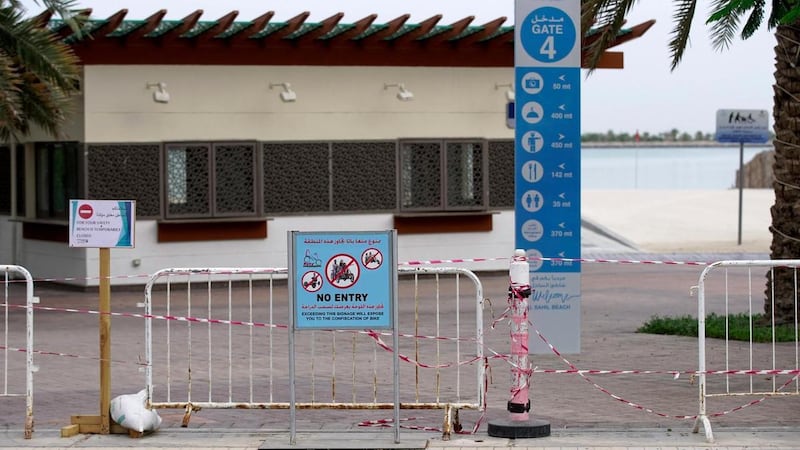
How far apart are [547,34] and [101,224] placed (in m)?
4.86

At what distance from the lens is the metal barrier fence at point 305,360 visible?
34.4 ft

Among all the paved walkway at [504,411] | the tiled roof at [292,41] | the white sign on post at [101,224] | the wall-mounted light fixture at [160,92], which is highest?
the tiled roof at [292,41]

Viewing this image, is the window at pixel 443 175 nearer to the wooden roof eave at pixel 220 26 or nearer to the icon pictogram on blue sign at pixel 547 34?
the wooden roof eave at pixel 220 26

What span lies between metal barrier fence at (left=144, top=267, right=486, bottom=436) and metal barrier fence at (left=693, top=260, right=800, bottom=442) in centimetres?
155

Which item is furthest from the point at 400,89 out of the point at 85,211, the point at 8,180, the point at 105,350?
the point at 105,350

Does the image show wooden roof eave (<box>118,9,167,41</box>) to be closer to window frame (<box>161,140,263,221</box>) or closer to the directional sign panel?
window frame (<box>161,140,263,221</box>)

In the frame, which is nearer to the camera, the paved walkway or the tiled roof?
the paved walkway

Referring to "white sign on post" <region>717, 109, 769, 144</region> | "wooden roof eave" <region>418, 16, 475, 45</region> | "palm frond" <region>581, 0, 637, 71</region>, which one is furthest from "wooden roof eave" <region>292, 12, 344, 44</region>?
"white sign on post" <region>717, 109, 769, 144</region>

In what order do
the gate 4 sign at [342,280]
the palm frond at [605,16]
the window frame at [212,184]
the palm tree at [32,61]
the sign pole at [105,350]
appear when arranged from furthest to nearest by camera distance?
1. the window frame at [212,184]
2. the palm tree at [32,61]
3. the palm frond at [605,16]
4. the sign pole at [105,350]
5. the gate 4 sign at [342,280]

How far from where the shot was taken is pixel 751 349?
38.6 feet

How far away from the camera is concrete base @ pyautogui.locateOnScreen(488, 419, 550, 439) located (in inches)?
394

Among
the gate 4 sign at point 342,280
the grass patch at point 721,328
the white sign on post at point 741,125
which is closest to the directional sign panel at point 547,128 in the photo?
the grass patch at point 721,328

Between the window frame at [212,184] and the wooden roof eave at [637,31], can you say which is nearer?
the window frame at [212,184]

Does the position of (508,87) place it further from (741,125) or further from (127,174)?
(741,125)
